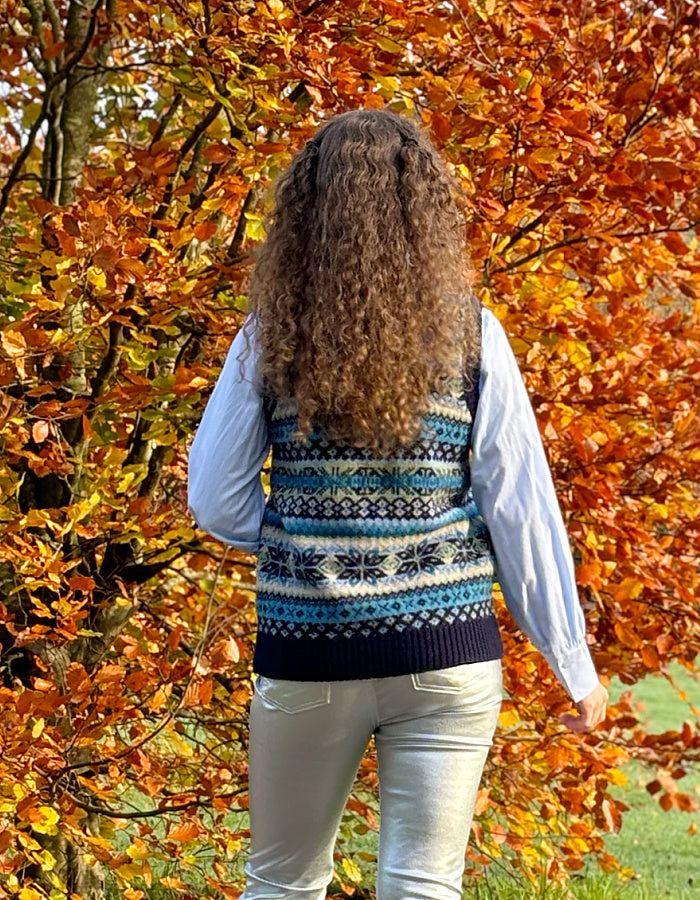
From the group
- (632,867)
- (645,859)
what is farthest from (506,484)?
(645,859)

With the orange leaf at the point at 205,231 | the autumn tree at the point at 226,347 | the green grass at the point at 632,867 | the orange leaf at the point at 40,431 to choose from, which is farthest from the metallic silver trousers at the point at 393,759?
the green grass at the point at 632,867

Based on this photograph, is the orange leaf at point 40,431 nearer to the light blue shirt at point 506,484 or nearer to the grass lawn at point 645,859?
the light blue shirt at point 506,484

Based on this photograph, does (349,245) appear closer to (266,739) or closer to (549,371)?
(266,739)

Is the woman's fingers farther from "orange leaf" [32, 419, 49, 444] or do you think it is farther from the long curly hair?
"orange leaf" [32, 419, 49, 444]

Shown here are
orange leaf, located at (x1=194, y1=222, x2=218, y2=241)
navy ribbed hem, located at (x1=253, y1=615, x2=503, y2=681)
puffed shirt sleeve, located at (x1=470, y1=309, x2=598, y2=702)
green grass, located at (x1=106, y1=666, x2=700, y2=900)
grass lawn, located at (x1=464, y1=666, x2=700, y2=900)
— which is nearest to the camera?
navy ribbed hem, located at (x1=253, y1=615, x2=503, y2=681)

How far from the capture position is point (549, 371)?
335cm

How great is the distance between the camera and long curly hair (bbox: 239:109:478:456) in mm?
1950

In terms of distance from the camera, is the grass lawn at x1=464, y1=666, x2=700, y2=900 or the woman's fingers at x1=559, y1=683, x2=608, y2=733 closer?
the woman's fingers at x1=559, y1=683, x2=608, y2=733

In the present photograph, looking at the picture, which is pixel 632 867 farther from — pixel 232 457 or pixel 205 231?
pixel 232 457

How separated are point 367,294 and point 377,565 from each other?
42 cm

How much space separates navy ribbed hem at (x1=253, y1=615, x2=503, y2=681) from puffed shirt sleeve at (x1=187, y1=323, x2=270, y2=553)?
264mm

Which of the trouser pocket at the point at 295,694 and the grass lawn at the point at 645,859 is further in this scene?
the grass lawn at the point at 645,859

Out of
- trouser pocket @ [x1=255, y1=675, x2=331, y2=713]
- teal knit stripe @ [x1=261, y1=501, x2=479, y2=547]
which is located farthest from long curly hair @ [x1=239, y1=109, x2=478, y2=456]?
trouser pocket @ [x1=255, y1=675, x2=331, y2=713]

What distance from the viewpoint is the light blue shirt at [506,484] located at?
2.03 m
